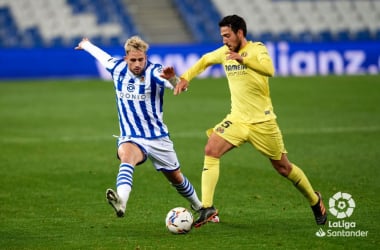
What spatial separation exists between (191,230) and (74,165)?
544 cm

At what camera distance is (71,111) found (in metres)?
22.8

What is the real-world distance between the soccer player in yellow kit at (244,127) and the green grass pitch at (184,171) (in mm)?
363

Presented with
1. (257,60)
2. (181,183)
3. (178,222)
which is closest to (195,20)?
(181,183)

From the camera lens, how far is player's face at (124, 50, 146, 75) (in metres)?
9.16

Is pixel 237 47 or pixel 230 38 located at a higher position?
pixel 230 38

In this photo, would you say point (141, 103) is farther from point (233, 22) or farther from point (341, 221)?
point (341, 221)

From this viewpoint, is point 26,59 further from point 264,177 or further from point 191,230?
point 191,230

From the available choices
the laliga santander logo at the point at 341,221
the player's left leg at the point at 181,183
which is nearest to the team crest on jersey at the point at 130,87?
the player's left leg at the point at 181,183

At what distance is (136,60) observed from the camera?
918 centimetres

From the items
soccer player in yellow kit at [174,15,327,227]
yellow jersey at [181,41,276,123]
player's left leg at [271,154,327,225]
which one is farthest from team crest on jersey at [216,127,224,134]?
player's left leg at [271,154,327,225]

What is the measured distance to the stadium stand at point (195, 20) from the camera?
34250 mm

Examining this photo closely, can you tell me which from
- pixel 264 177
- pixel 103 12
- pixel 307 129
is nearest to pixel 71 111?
pixel 307 129

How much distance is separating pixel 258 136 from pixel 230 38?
1.12 m

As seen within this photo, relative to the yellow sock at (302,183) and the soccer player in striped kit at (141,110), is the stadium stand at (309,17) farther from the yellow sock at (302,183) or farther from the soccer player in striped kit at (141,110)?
the soccer player in striped kit at (141,110)
